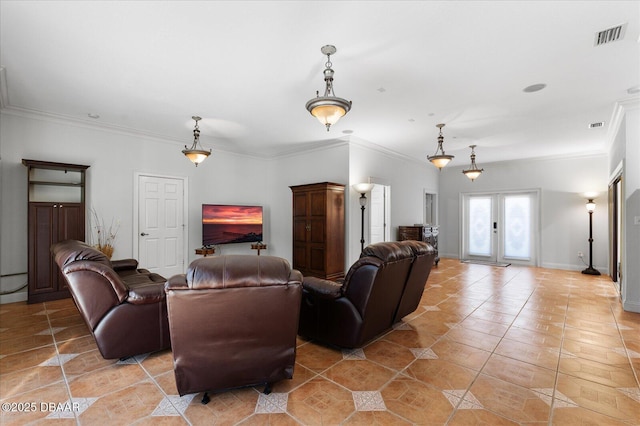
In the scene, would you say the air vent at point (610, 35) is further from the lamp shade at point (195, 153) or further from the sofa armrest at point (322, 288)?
the lamp shade at point (195, 153)

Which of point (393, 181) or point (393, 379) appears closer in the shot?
point (393, 379)

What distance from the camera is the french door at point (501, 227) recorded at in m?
8.16

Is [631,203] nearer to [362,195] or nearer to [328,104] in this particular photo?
[362,195]

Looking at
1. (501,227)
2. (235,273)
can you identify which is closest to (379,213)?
(501,227)

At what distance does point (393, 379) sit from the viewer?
2.44 meters

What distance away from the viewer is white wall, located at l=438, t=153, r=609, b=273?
283 inches

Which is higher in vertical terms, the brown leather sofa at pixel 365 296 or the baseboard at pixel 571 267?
the brown leather sofa at pixel 365 296

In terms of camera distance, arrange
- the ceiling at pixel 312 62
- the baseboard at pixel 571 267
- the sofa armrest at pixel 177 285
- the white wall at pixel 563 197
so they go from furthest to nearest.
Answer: the white wall at pixel 563 197
the baseboard at pixel 571 267
the ceiling at pixel 312 62
the sofa armrest at pixel 177 285

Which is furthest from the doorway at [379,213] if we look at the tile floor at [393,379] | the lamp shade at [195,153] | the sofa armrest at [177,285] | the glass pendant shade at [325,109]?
the sofa armrest at [177,285]

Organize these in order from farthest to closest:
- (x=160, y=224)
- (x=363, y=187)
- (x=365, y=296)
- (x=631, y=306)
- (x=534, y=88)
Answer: (x=363, y=187)
(x=160, y=224)
(x=631, y=306)
(x=534, y=88)
(x=365, y=296)

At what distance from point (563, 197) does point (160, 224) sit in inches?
367

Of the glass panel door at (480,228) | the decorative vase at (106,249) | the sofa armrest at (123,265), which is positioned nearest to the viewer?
the sofa armrest at (123,265)

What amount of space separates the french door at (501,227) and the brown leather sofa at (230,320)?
8.34 m

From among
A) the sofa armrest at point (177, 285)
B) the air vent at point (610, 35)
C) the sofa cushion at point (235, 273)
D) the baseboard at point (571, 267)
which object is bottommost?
the baseboard at point (571, 267)
